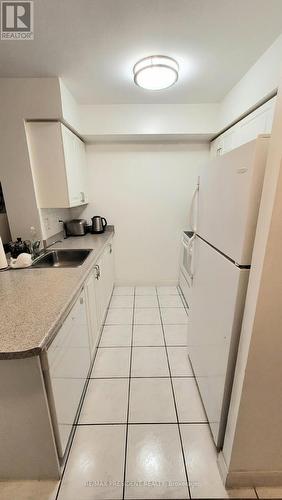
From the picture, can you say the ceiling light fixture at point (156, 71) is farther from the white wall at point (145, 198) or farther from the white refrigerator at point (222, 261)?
the white wall at point (145, 198)

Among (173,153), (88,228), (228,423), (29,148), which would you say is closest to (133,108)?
(173,153)

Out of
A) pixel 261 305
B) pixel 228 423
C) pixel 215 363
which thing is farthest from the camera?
pixel 215 363

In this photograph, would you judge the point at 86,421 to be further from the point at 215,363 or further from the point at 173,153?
the point at 173,153

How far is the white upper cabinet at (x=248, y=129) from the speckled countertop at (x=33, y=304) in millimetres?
1658

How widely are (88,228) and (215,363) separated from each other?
92.9 inches

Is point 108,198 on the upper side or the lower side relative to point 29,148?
lower

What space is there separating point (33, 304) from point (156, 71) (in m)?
1.93

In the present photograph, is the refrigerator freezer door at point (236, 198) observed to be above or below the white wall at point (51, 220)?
above

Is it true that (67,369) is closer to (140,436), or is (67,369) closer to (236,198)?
(140,436)

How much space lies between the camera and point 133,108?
250 cm

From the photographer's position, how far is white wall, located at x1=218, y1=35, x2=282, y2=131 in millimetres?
1474

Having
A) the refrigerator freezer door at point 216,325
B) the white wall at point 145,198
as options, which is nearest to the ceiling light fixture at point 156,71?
the white wall at point 145,198

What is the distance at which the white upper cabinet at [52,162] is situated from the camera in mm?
1981

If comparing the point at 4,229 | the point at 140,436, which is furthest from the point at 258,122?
the point at 4,229
